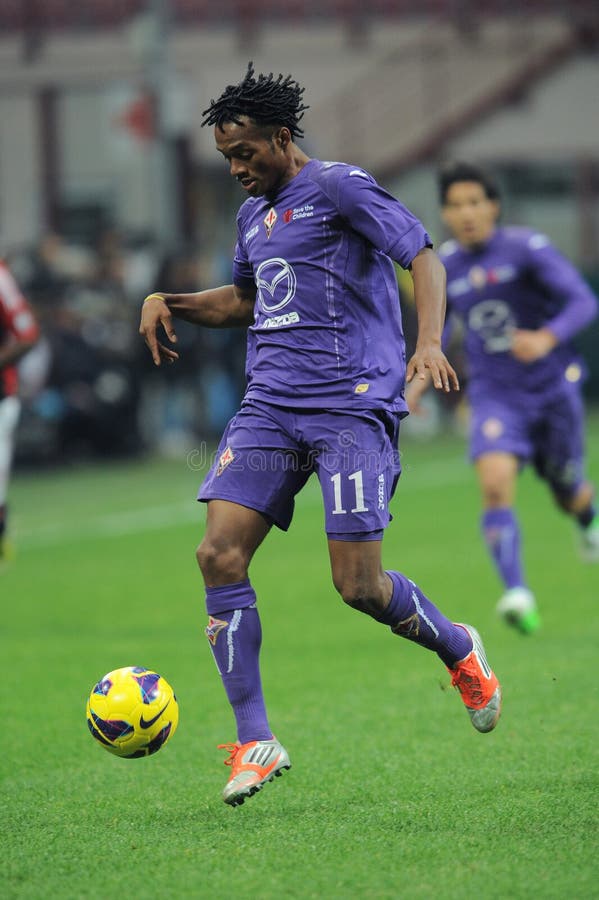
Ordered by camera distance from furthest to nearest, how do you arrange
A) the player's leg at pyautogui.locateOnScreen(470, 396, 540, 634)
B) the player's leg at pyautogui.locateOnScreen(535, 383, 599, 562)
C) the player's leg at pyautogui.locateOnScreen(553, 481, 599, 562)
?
1. the player's leg at pyautogui.locateOnScreen(553, 481, 599, 562)
2. the player's leg at pyautogui.locateOnScreen(535, 383, 599, 562)
3. the player's leg at pyautogui.locateOnScreen(470, 396, 540, 634)

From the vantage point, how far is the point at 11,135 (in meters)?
28.4

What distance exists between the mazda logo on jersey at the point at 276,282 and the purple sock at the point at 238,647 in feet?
3.17

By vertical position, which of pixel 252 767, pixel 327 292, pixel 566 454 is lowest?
pixel 252 767

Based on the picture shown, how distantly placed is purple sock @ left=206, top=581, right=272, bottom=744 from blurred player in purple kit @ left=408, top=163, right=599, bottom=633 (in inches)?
122

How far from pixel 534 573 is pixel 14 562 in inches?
154

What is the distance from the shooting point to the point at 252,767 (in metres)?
4.96

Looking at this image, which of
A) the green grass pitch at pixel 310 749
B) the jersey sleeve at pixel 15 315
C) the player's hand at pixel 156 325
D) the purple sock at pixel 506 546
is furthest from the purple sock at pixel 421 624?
the jersey sleeve at pixel 15 315

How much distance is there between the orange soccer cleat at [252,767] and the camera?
4.89 m

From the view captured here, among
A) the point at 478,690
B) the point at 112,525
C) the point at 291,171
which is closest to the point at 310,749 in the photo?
the point at 478,690

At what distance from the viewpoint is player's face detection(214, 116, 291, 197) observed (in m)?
5.19

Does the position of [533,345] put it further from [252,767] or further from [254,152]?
[252,767]

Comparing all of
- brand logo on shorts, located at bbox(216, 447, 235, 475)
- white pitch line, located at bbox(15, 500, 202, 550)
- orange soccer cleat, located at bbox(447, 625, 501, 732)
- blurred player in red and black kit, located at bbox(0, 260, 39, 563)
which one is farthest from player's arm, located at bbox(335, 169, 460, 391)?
white pitch line, located at bbox(15, 500, 202, 550)

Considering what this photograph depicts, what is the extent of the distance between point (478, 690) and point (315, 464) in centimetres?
100

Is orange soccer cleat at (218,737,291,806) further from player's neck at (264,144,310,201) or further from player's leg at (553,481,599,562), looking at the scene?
player's leg at (553,481,599,562)
